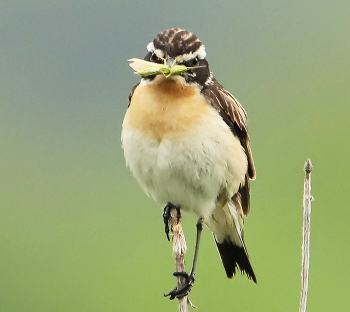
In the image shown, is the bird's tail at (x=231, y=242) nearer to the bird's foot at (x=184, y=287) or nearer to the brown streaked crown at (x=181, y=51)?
the bird's foot at (x=184, y=287)

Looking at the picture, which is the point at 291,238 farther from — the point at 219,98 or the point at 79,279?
the point at 219,98

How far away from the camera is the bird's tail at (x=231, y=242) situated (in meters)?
8.98

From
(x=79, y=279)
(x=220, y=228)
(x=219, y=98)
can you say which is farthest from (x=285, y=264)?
(x=219, y=98)

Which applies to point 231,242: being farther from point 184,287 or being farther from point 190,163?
point 184,287

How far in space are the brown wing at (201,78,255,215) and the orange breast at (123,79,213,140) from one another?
278 mm

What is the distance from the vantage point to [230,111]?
26.7 ft

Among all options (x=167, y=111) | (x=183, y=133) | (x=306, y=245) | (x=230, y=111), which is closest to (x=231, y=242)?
(x=230, y=111)

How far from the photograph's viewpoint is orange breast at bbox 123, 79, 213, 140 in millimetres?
7598

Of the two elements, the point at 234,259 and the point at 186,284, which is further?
the point at 234,259

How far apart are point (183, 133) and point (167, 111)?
9.9 inches

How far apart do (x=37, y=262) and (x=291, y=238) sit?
7.26m

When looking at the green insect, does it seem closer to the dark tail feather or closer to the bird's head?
the bird's head

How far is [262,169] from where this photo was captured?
831 inches

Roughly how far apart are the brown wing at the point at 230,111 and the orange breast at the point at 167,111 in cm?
28
